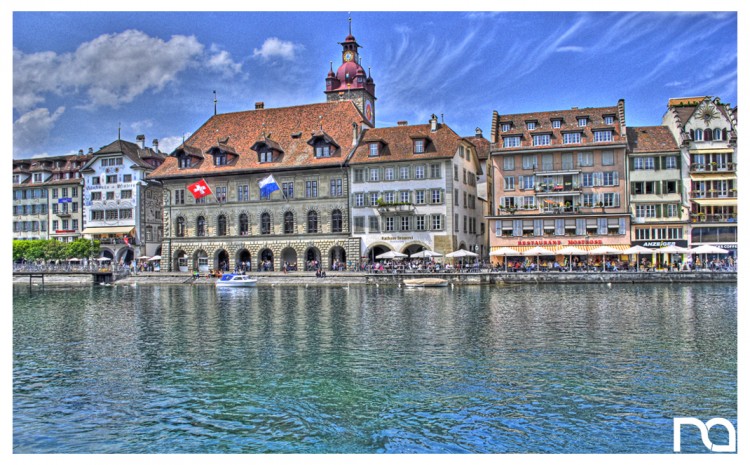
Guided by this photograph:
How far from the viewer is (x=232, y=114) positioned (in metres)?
69.7

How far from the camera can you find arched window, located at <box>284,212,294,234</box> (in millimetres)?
62219

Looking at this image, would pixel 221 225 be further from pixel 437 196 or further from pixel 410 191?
pixel 437 196

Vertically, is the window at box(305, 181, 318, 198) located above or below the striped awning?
above

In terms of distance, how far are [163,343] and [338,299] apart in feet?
56.7

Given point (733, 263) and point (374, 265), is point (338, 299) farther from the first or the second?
point (733, 263)

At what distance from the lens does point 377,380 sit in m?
17.1

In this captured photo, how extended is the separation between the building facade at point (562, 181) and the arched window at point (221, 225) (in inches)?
969

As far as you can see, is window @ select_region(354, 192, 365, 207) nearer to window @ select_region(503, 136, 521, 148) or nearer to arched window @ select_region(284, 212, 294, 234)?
arched window @ select_region(284, 212, 294, 234)

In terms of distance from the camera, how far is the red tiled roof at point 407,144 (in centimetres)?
5728

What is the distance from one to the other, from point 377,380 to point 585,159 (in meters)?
→ 46.3

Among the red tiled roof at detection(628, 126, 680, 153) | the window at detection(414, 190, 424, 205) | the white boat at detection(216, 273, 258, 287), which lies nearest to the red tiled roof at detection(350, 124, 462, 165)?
the window at detection(414, 190, 424, 205)

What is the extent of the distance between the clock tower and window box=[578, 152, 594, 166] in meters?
32.8

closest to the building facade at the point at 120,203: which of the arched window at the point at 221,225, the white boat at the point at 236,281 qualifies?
the arched window at the point at 221,225

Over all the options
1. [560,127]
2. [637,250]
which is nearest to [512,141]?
[560,127]
